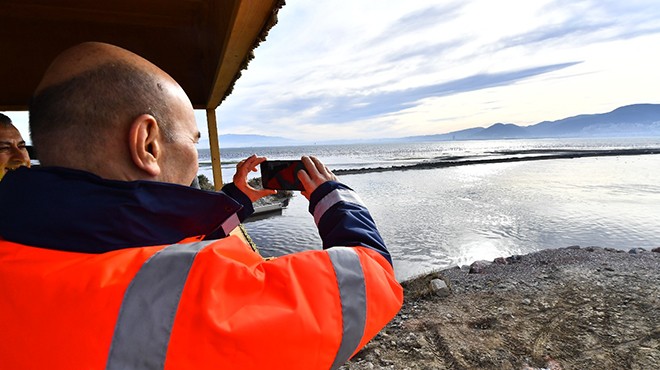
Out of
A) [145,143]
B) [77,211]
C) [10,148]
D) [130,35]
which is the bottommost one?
[77,211]

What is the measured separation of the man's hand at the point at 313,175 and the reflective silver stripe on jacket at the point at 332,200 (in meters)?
0.11

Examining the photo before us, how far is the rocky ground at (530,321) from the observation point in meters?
5.21

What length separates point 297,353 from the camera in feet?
3.04

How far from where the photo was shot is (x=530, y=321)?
6.50 meters

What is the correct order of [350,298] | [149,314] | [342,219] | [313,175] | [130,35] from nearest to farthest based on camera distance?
[149,314]
[350,298]
[342,219]
[313,175]
[130,35]

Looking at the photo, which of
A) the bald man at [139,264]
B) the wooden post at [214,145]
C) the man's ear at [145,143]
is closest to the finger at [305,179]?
the bald man at [139,264]

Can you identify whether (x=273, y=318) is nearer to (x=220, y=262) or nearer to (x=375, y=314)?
(x=220, y=262)

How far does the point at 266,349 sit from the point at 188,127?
80 centimetres

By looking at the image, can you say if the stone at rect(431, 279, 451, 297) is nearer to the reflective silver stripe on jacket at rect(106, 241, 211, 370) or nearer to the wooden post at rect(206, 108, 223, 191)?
the wooden post at rect(206, 108, 223, 191)

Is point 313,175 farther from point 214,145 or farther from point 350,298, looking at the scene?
point 214,145

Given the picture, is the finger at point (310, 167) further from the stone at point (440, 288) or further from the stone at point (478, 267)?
the stone at point (478, 267)

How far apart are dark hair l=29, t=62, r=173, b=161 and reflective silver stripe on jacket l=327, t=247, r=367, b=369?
80 cm

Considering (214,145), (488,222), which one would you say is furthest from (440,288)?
(488,222)

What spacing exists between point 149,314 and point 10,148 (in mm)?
3569
